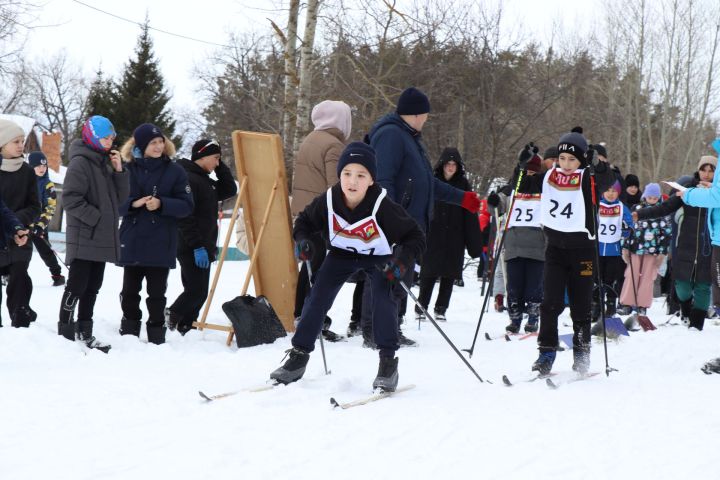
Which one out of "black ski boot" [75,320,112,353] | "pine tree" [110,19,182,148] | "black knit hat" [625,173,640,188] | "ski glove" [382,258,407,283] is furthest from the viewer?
"pine tree" [110,19,182,148]

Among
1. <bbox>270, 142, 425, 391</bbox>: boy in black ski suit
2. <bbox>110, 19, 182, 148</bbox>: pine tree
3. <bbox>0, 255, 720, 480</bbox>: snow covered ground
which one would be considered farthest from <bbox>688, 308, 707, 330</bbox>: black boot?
<bbox>110, 19, 182, 148</bbox>: pine tree

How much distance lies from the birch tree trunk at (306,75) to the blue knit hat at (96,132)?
7703mm

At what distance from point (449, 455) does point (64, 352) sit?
3.08 metres

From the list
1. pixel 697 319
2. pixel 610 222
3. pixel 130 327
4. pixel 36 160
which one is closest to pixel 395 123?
pixel 130 327

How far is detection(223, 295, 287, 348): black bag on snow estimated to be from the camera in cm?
640

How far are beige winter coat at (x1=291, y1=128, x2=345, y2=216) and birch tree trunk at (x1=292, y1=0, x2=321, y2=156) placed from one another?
22.1 ft

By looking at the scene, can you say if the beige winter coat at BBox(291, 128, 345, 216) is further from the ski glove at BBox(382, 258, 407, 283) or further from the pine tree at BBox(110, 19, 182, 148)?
the pine tree at BBox(110, 19, 182, 148)

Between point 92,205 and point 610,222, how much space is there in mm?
6825

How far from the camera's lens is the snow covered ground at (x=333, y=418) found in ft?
10.6

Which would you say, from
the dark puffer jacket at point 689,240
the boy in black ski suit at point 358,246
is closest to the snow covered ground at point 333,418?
the boy in black ski suit at point 358,246

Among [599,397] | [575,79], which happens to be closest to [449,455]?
[599,397]

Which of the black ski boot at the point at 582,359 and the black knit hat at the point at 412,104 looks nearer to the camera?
the black ski boot at the point at 582,359

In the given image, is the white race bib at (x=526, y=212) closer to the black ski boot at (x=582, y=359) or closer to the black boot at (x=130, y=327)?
the black ski boot at (x=582, y=359)

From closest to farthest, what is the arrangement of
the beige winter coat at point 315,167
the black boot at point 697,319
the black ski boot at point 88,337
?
the black ski boot at point 88,337, the beige winter coat at point 315,167, the black boot at point 697,319
